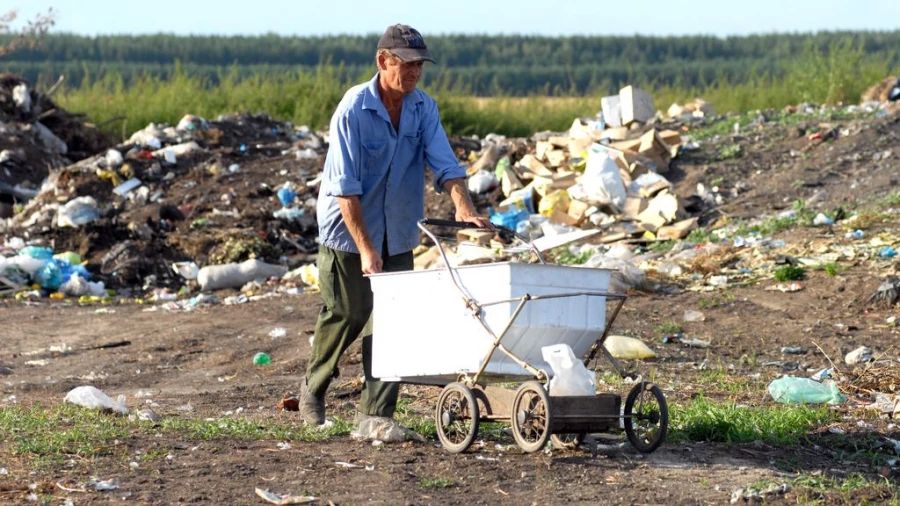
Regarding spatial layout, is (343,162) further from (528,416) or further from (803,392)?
(803,392)

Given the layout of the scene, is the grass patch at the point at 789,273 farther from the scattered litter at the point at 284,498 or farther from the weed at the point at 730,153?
the scattered litter at the point at 284,498

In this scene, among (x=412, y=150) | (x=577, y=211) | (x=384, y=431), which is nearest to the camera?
(x=384, y=431)

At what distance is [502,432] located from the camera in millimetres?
5191

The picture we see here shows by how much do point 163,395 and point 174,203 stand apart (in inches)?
320

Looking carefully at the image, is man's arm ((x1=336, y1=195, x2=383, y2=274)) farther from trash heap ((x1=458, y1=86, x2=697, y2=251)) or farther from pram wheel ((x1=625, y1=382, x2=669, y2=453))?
trash heap ((x1=458, y1=86, x2=697, y2=251))

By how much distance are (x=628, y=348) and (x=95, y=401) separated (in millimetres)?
3369

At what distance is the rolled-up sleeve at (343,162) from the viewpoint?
15.8 feet

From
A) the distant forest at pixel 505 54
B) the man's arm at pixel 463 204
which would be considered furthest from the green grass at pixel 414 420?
the distant forest at pixel 505 54

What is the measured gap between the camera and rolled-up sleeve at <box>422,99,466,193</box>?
16.6 feet

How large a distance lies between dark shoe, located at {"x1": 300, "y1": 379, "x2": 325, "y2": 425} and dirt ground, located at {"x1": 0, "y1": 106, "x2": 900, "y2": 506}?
282 millimetres

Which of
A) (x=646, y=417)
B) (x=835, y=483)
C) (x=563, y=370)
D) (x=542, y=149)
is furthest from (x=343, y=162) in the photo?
(x=542, y=149)

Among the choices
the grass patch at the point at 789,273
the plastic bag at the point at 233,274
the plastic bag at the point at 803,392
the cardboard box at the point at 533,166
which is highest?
the cardboard box at the point at 533,166

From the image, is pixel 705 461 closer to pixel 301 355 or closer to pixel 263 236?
pixel 301 355

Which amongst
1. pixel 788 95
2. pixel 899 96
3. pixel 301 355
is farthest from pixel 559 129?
pixel 301 355
